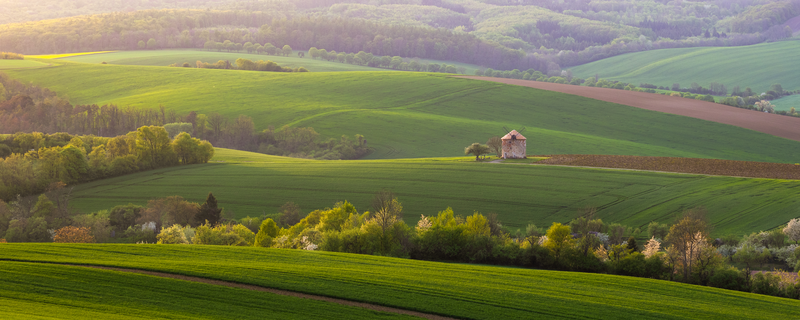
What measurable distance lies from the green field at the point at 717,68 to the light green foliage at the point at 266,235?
469 feet

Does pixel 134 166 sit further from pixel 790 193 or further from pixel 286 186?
pixel 790 193

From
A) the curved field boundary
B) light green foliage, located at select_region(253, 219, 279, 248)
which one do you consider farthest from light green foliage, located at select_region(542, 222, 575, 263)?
the curved field boundary

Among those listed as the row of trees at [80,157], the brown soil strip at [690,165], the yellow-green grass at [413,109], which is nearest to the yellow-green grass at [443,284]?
the brown soil strip at [690,165]

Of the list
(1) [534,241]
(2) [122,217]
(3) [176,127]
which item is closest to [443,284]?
(1) [534,241]

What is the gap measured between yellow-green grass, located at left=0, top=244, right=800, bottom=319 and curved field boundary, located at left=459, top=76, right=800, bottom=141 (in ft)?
262

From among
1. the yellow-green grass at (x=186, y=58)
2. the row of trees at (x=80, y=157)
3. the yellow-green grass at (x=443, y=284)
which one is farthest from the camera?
the yellow-green grass at (x=186, y=58)

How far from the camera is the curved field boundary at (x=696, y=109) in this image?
97125mm

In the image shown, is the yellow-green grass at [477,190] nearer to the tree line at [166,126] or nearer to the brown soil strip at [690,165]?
the brown soil strip at [690,165]

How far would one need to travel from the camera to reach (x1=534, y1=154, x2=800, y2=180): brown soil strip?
59250mm

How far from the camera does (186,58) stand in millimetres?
161125

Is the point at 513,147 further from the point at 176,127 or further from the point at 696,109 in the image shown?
the point at 176,127

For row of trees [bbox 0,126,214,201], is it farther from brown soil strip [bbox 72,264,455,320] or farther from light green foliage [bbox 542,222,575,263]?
light green foliage [bbox 542,222,575,263]

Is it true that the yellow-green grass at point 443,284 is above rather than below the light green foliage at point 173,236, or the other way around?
above

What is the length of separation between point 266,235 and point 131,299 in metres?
18.3
